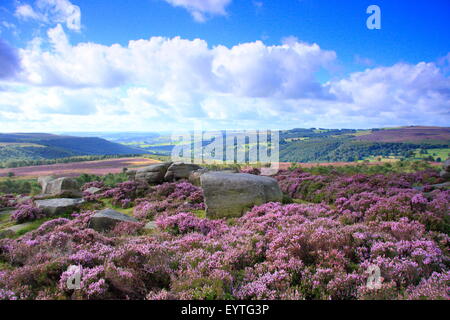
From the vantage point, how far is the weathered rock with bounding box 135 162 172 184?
21.6 meters

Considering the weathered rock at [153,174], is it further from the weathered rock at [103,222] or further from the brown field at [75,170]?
the brown field at [75,170]

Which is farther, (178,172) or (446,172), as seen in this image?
(178,172)

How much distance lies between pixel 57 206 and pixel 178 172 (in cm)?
992

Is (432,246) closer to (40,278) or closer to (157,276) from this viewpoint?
(157,276)

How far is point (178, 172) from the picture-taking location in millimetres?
21719

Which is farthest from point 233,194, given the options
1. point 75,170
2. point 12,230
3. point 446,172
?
point 75,170

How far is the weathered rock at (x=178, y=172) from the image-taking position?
70.9ft

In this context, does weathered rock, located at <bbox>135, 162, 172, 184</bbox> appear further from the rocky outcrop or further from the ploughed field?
the rocky outcrop

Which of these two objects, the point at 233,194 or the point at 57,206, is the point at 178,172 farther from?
the point at 233,194

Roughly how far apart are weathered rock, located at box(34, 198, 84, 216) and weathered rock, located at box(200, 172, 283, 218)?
307 inches

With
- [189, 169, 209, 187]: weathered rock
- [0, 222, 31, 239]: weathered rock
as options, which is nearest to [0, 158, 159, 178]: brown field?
[189, 169, 209, 187]: weathered rock
